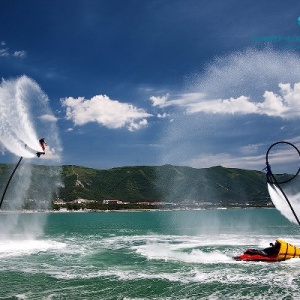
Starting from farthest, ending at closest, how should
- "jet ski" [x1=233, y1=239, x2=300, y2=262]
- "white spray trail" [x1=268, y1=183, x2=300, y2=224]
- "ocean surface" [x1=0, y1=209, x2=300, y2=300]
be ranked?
1. "jet ski" [x1=233, y1=239, x2=300, y2=262]
2. "white spray trail" [x1=268, y1=183, x2=300, y2=224]
3. "ocean surface" [x1=0, y1=209, x2=300, y2=300]

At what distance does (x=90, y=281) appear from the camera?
3441cm

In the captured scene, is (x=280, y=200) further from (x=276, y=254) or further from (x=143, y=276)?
(x=143, y=276)

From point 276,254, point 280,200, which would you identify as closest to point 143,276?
point 276,254

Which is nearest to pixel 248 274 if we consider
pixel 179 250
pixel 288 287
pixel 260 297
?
pixel 288 287

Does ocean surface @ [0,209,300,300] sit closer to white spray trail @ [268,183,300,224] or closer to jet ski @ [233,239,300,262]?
jet ski @ [233,239,300,262]

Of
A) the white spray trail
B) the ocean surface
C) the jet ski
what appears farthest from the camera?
the jet ski

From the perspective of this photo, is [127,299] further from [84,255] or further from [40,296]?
[84,255]

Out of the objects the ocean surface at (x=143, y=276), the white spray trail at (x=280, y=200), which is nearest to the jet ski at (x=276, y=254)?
the ocean surface at (x=143, y=276)

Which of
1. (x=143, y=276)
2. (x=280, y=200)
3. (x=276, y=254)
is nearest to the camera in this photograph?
(x=143, y=276)

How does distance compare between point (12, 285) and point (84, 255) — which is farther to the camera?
point (84, 255)

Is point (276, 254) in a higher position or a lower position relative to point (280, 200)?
lower

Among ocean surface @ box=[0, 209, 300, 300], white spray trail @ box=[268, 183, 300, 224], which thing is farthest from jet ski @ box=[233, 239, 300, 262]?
white spray trail @ box=[268, 183, 300, 224]

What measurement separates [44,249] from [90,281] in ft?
85.4

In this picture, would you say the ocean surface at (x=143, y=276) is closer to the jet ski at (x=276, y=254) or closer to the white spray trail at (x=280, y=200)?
the jet ski at (x=276, y=254)
